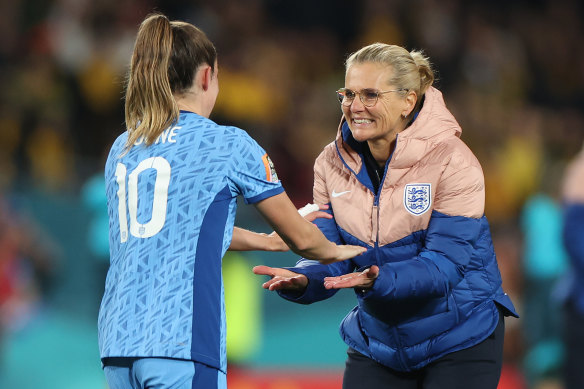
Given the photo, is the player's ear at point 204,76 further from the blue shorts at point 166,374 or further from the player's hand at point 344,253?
the blue shorts at point 166,374

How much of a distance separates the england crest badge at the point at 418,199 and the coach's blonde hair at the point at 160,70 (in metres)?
0.88

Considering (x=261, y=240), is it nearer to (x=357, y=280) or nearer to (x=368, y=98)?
(x=357, y=280)

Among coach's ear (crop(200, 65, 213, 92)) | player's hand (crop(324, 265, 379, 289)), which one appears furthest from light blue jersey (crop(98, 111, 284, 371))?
player's hand (crop(324, 265, 379, 289))

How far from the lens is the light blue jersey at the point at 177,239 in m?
2.79

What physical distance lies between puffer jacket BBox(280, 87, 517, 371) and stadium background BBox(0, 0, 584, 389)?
2755mm

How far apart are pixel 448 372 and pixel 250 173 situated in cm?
107

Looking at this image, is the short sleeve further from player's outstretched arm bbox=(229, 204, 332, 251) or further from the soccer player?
player's outstretched arm bbox=(229, 204, 332, 251)

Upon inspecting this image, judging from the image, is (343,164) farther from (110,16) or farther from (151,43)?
(110,16)

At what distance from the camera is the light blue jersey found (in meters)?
2.79

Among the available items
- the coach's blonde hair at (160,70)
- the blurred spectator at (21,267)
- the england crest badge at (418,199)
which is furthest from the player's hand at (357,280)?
the blurred spectator at (21,267)

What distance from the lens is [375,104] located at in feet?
11.1

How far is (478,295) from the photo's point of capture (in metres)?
3.31

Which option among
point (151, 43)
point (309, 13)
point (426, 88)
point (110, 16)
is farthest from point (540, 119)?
point (151, 43)

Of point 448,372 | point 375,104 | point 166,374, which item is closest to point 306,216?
point 375,104
